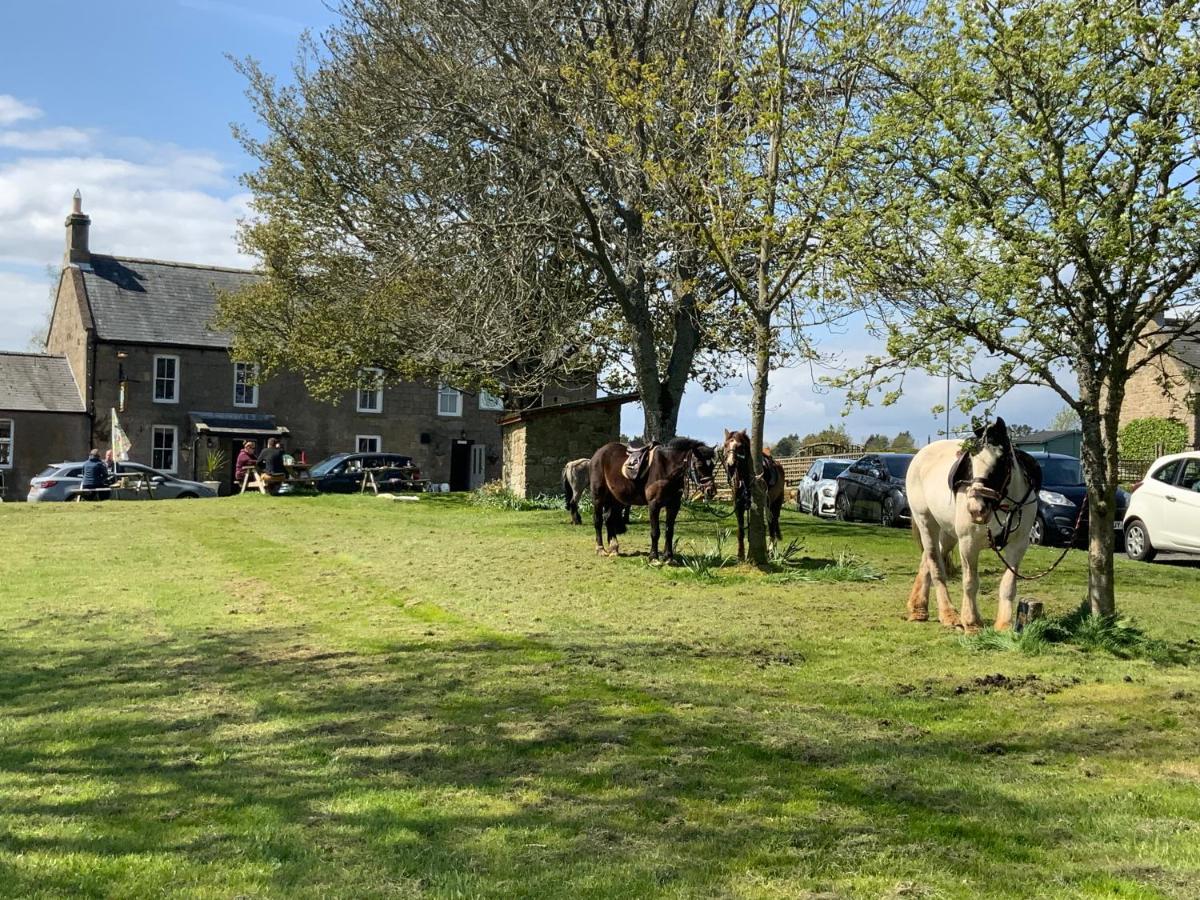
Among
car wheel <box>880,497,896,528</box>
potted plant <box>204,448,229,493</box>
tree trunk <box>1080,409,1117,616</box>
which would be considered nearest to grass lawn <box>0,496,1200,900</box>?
tree trunk <box>1080,409,1117,616</box>

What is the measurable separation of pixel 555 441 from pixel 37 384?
29.4m

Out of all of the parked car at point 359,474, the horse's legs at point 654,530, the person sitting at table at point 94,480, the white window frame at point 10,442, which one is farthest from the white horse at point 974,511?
the white window frame at point 10,442

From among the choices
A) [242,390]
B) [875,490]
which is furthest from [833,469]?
[242,390]

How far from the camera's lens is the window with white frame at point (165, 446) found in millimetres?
49688

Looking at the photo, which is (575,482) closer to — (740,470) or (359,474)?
(740,470)

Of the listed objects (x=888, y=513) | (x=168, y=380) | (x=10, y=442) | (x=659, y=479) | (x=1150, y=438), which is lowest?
(x=888, y=513)

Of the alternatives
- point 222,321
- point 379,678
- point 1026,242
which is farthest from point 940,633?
point 222,321

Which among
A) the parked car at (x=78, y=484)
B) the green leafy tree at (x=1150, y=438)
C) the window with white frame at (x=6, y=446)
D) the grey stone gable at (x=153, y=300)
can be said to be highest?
the grey stone gable at (x=153, y=300)

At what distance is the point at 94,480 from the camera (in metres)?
33.8

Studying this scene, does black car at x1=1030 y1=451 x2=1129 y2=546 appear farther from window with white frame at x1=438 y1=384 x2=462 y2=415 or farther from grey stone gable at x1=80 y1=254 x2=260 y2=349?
grey stone gable at x1=80 y1=254 x2=260 y2=349

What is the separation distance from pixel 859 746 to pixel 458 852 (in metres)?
2.90

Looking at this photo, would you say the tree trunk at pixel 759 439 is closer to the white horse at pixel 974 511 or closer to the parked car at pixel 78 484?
the white horse at pixel 974 511

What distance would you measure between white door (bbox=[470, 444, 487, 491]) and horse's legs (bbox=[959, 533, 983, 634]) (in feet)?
144

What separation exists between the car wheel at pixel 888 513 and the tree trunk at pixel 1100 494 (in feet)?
55.5
